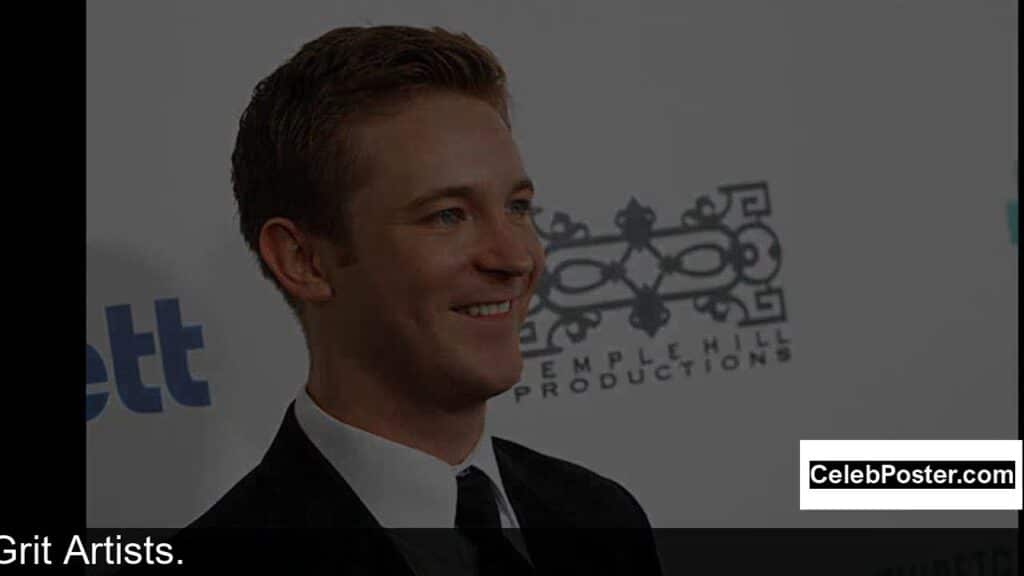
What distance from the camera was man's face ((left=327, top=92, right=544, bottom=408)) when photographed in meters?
1.27

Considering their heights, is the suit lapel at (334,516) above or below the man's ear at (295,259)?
below

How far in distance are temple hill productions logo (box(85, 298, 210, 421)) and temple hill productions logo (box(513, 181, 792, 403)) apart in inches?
15.9

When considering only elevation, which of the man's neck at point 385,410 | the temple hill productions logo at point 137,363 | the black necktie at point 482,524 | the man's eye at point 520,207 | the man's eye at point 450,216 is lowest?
the black necktie at point 482,524

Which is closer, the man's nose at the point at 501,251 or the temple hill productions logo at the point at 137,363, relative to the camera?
the man's nose at the point at 501,251

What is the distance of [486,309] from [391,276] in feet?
0.35

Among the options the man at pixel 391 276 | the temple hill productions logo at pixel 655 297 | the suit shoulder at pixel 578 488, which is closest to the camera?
the man at pixel 391 276

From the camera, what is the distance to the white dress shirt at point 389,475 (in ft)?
4.25

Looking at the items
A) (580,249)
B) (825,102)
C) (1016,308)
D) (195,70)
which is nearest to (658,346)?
(580,249)

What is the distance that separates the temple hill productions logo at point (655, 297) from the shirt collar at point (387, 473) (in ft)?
0.97
